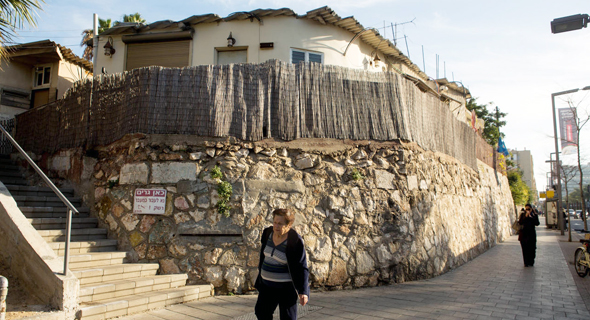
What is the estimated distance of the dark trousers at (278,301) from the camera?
12.7ft

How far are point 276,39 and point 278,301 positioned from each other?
833cm

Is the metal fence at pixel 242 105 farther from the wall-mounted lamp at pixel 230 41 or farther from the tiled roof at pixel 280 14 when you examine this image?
the wall-mounted lamp at pixel 230 41

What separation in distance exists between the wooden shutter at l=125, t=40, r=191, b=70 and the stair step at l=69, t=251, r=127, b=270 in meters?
6.54

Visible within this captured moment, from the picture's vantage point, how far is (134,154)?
7.08 metres

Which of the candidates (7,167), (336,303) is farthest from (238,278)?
(7,167)

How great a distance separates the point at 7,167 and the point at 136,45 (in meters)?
4.84

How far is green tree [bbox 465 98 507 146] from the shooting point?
34.4m

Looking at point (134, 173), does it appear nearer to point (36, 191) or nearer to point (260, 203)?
point (260, 203)

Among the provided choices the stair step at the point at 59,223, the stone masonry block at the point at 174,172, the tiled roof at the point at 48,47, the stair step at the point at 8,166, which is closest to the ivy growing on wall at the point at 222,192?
the stone masonry block at the point at 174,172

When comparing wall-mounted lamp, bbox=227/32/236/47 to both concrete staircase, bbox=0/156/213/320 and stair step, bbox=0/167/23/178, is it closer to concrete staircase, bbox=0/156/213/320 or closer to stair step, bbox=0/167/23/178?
concrete staircase, bbox=0/156/213/320

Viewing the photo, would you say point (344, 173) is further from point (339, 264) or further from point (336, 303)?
point (336, 303)

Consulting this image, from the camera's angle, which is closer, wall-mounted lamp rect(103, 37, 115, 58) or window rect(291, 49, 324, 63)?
window rect(291, 49, 324, 63)

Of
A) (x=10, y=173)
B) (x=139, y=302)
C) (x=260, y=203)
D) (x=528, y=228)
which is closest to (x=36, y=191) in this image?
(x=10, y=173)

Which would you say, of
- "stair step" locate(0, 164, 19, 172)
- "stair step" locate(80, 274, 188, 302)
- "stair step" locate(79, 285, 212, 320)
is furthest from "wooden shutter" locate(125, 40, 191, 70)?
"stair step" locate(79, 285, 212, 320)
